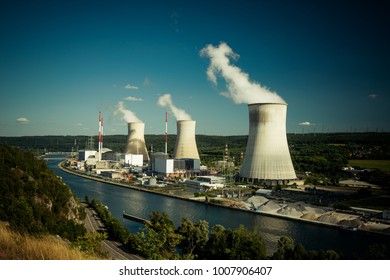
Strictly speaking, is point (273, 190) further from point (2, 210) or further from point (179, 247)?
point (2, 210)

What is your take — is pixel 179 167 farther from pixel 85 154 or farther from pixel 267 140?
pixel 85 154

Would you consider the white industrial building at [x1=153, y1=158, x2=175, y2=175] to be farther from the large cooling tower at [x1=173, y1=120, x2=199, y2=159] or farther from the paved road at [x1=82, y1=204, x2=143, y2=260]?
the paved road at [x1=82, y1=204, x2=143, y2=260]

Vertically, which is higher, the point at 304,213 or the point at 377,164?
the point at 377,164

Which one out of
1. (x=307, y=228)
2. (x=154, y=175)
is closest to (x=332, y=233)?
(x=307, y=228)

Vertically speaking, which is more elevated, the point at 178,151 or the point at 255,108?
the point at 255,108

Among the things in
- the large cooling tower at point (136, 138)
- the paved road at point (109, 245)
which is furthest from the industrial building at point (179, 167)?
the paved road at point (109, 245)

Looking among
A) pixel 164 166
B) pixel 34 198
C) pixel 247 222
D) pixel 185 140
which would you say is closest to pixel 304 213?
pixel 247 222
